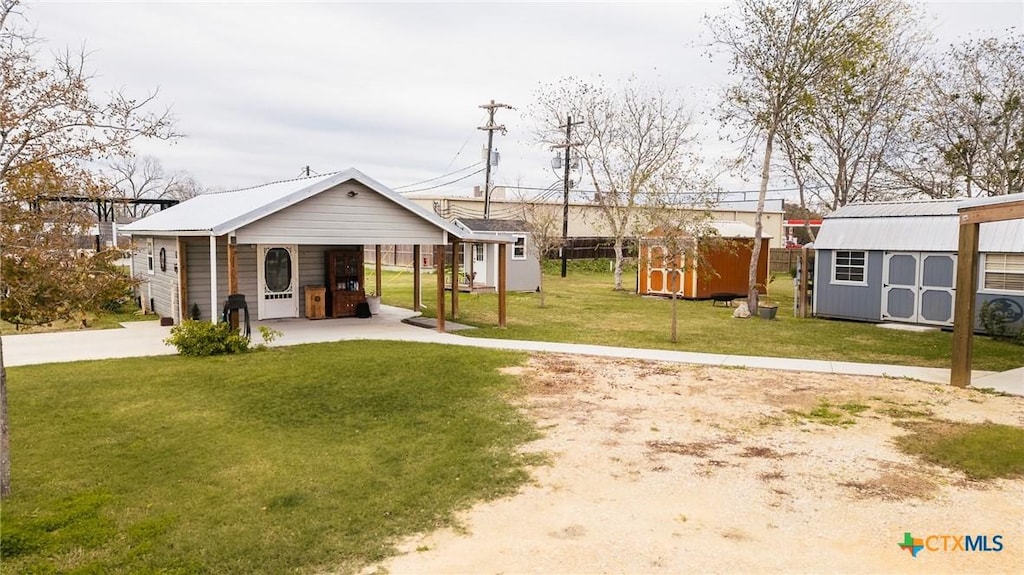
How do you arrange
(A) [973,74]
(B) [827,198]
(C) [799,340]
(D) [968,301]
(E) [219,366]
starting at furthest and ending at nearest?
(B) [827,198]
(A) [973,74]
(C) [799,340]
(E) [219,366]
(D) [968,301]

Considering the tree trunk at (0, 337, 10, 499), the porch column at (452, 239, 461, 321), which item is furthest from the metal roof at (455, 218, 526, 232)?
the tree trunk at (0, 337, 10, 499)

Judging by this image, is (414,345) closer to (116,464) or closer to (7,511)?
(116,464)

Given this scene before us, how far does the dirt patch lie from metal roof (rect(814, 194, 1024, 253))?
22.2 ft

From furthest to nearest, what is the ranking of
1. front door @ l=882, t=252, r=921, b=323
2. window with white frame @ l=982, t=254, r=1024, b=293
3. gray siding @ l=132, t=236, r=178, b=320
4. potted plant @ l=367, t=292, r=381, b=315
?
1. potted plant @ l=367, t=292, r=381, b=315
2. front door @ l=882, t=252, r=921, b=323
3. gray siding @ l=132, t=236, r=178, b=320
4. window with white frame @ l=982, t=254, r=1024, b=293

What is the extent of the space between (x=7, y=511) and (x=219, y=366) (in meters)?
5.32

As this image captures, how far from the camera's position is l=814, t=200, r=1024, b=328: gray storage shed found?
1372cm

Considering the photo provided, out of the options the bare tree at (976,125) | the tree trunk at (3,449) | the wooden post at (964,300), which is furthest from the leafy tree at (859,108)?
the tree trunk at (3,449)

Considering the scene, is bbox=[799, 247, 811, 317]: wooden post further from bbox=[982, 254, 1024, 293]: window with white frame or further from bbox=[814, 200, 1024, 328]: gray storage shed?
bbox=[982, 254, 1024, 293]: window with white frame

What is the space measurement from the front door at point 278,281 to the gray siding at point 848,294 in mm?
13184

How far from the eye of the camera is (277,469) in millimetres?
5906

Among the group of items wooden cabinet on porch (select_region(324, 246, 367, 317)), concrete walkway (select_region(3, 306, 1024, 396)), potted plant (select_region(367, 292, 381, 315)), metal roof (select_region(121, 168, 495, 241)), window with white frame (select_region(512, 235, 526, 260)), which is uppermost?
metal roof (select_region(121, 168, 495, 241))

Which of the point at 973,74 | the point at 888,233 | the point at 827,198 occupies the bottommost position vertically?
the point at 888,233

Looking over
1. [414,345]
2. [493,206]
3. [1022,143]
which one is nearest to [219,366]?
[414,345]

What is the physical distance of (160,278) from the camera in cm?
1595
